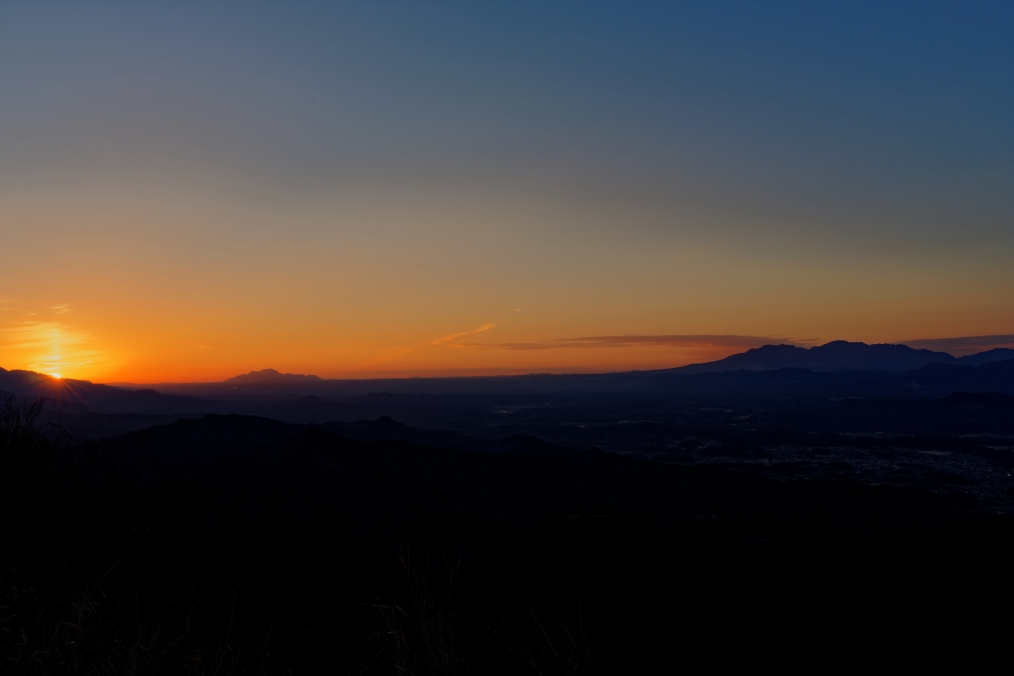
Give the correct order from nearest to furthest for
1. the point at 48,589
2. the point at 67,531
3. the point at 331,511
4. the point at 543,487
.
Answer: the point at 48,589, the point at 67,531, the point at 331,511, the point at 543,487

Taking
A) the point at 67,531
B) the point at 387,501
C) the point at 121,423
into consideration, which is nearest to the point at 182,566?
the point at 67,531

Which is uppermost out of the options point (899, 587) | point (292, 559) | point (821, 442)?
point (292, 559)

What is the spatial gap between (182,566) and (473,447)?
327 ft

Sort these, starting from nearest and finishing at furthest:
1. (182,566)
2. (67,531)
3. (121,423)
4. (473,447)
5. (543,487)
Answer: (67,531) < (182,566) < (543,487) < (473,447) < (121,423)

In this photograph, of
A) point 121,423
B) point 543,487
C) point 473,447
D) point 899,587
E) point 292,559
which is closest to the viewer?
point 292,559

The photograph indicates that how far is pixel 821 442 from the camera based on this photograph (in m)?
130

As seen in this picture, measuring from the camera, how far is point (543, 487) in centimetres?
6369

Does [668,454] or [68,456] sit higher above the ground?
[68,456]

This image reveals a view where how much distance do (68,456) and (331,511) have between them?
39.4 metres

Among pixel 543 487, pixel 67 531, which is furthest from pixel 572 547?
pixel 543 487

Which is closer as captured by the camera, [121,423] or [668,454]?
[668,454]

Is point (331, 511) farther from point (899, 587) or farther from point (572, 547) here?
point (899, 587)

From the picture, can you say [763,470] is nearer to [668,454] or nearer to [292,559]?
[668,454]

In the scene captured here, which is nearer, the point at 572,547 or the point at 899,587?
the point at 899,587
